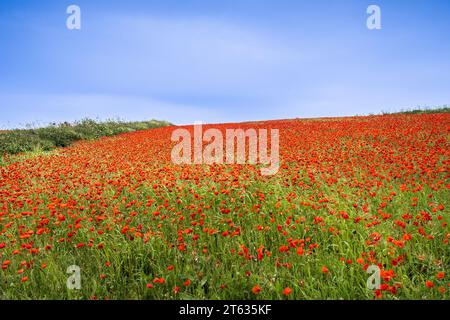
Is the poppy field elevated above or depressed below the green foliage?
below

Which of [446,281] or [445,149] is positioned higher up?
[445,149]

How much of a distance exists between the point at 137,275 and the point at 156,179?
11.3ft

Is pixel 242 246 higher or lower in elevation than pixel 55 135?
lower

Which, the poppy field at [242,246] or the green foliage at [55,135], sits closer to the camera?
the poppy field at [242,246]

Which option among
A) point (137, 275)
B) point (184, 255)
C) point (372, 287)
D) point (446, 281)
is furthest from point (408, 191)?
point (137, 275)

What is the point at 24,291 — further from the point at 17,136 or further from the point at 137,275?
the point at 17,136

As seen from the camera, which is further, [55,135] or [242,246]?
[55,135]

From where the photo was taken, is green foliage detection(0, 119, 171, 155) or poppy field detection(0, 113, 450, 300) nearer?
poppy field detection(0, 113, 450, 300)

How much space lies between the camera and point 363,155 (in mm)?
9492

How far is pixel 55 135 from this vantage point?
1912cm

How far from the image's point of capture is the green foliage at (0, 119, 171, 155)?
1639 centimetres

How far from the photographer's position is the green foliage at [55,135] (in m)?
16.4

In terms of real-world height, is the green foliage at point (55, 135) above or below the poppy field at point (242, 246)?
above

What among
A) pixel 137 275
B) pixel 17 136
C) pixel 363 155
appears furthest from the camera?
pixel 17 136
